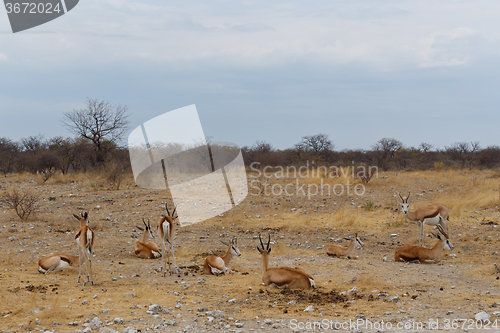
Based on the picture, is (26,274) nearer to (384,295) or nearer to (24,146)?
(384,295)

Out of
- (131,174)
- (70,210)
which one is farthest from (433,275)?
(131,174)

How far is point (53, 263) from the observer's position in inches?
311

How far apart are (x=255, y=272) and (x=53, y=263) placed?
3.86 metres

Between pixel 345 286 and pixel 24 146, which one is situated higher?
pixel 24 146

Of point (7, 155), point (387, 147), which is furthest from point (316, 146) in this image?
point (7, 155)

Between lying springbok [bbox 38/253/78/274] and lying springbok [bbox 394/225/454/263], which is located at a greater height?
lying springbok [bbox 38/253/78/274]

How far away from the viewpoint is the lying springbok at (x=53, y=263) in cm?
784

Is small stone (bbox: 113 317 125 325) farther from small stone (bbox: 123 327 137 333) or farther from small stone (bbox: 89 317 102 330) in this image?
small stone (bbox: 123 327 137 333)

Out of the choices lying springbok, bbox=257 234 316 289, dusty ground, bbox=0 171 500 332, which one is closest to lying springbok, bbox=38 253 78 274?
dusty ground, bbox=0 171 500 332

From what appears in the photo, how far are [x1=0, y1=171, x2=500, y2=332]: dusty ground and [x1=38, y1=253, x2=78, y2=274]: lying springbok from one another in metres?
0.13

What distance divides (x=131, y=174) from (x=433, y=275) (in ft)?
69.3

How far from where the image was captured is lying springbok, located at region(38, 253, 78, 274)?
784cm

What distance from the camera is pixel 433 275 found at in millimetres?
7816

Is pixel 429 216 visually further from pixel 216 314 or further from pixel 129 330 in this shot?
pixel 129 330
